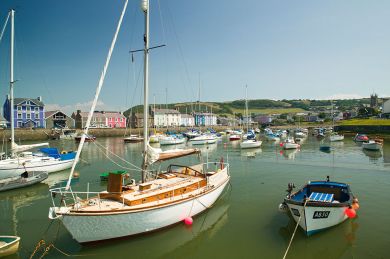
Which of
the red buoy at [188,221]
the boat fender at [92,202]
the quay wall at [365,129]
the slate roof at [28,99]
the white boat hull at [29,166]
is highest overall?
the slate roof at [28,99]

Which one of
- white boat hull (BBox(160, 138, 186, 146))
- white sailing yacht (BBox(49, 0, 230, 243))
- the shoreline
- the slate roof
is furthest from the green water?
the slate roof

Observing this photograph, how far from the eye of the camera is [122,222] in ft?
39.3

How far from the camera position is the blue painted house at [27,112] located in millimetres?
90006

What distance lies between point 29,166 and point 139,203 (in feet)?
62.7

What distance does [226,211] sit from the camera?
1734cm

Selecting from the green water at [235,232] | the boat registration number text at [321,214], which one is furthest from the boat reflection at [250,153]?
the boat registration number text at [321,214]

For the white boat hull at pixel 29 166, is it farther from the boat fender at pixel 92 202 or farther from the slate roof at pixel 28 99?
the slate roof at pixel 28 99

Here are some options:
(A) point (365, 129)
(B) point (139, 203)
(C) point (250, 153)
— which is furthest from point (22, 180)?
(A) point (365, 129)

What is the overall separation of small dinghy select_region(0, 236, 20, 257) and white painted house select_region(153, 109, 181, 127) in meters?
122

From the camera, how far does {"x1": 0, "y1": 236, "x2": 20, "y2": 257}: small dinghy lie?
1105 cm

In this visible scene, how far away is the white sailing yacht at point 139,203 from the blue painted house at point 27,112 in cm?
9259

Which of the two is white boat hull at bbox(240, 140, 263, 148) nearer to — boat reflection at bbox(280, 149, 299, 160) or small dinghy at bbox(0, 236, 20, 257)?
boat reflection at bbox(280, 149, 299, 160)

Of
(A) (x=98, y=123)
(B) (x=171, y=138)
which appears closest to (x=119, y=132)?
(A) (x=98, y=123)

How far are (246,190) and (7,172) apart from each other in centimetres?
2200
